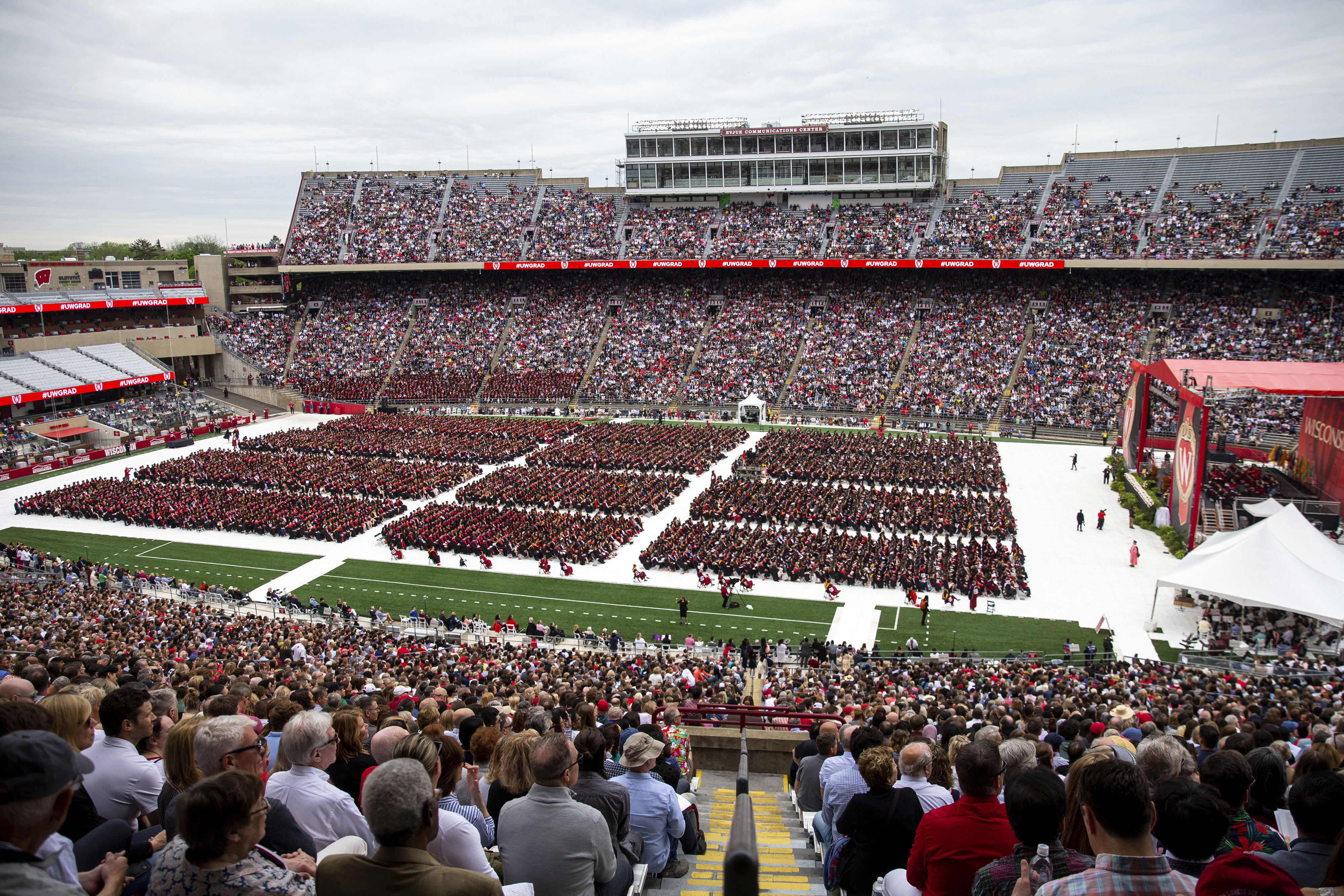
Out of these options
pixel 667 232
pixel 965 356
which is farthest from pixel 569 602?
pixel 667 232

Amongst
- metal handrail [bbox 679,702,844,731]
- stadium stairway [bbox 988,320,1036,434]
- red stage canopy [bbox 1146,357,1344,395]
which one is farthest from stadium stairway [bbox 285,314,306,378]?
metal handrail [bbox 679,702,844,731]

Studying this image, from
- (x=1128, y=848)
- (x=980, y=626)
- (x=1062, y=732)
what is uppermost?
(x=1128, y=848)

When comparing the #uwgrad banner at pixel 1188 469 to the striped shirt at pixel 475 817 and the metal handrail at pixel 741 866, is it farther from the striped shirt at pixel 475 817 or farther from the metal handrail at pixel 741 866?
the metal handrail at pixel 741 866

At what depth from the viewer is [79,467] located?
133ft

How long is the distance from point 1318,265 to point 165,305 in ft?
242

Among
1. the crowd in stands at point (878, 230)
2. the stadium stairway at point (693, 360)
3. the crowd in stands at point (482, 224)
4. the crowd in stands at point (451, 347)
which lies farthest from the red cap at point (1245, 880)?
the crowd in stands at point (482, 224)

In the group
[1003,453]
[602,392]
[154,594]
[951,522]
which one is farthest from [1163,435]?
[154,594]

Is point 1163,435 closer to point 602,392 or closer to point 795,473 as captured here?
point 795,473

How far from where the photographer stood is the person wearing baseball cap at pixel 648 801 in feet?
18.4

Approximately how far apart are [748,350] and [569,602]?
33.7 meters

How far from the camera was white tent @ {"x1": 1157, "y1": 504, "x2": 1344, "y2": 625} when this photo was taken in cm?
1834

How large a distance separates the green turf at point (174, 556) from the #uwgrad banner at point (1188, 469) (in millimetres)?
28038

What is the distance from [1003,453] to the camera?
40469mm

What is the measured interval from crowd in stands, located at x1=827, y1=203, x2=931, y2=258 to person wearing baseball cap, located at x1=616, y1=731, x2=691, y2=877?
55.0 m
